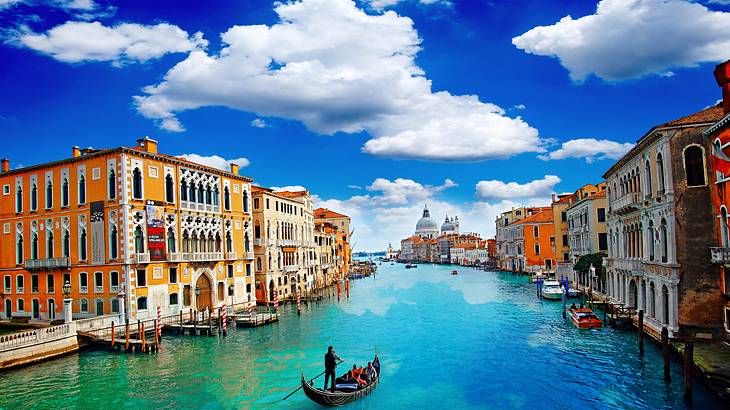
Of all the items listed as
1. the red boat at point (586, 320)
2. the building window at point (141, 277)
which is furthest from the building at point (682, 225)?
the building window at point (141, 277)

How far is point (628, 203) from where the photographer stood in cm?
2123

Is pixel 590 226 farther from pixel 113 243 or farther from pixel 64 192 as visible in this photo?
pixel 64 192

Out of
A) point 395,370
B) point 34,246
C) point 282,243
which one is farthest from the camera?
point 282,243

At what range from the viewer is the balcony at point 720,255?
51.0 feet

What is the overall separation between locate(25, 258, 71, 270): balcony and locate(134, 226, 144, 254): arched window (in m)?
3.83

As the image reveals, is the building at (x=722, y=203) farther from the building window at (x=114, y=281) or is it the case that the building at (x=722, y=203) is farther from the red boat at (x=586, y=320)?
the building window at (x=114, y=281)

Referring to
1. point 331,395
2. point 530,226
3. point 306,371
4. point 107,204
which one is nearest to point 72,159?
point 107,204

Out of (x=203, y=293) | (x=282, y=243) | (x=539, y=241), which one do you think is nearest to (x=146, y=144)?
(x=203, y=293)

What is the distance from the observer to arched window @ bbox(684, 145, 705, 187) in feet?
55.0

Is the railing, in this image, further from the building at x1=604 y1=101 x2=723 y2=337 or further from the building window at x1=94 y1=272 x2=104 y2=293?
the building at x1=604 y1=101 x2=723 y2=337

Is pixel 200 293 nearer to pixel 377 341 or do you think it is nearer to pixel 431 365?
pixel 377 341

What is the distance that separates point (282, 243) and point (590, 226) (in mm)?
22220

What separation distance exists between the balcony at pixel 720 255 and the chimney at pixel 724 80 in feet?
14.8

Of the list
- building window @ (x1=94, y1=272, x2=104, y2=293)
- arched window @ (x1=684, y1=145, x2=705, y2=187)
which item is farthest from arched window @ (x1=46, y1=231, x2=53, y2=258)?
arched window @ (x1=684, y1=145, x2=705, y2=187)
